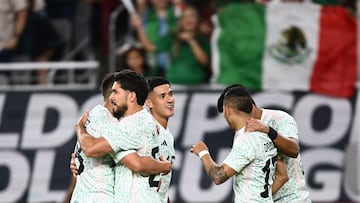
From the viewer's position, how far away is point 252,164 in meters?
10.8

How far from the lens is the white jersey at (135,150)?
33.8 feet

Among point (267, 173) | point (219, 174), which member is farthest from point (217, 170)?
point (267, 173)

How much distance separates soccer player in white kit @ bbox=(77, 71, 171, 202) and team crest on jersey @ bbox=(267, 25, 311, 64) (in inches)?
263

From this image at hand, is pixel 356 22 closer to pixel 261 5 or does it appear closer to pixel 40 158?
pixel 261 5

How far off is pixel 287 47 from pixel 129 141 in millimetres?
7068

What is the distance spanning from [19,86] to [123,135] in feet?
21.1

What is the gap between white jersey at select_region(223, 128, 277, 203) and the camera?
421 inches

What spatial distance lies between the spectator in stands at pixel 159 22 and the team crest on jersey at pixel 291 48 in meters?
1.32

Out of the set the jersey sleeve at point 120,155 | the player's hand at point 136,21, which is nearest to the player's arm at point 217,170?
the jersey sleeve at point 120,155

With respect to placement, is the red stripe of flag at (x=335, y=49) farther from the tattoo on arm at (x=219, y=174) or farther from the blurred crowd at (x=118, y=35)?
the tattoo on arm at (x=219, y=174)

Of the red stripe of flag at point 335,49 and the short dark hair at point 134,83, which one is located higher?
the short dark hair at point 134,83

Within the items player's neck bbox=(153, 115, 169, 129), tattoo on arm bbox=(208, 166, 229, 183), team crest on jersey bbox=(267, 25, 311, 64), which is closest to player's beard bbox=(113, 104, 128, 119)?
player's neck bbox=(153, 115, 169, 129)

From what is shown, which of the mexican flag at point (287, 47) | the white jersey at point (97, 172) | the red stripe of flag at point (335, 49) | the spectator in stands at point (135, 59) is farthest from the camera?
the red stripe of flag at point (335, 49)

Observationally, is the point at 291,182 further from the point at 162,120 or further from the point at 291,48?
the point at 291,48
